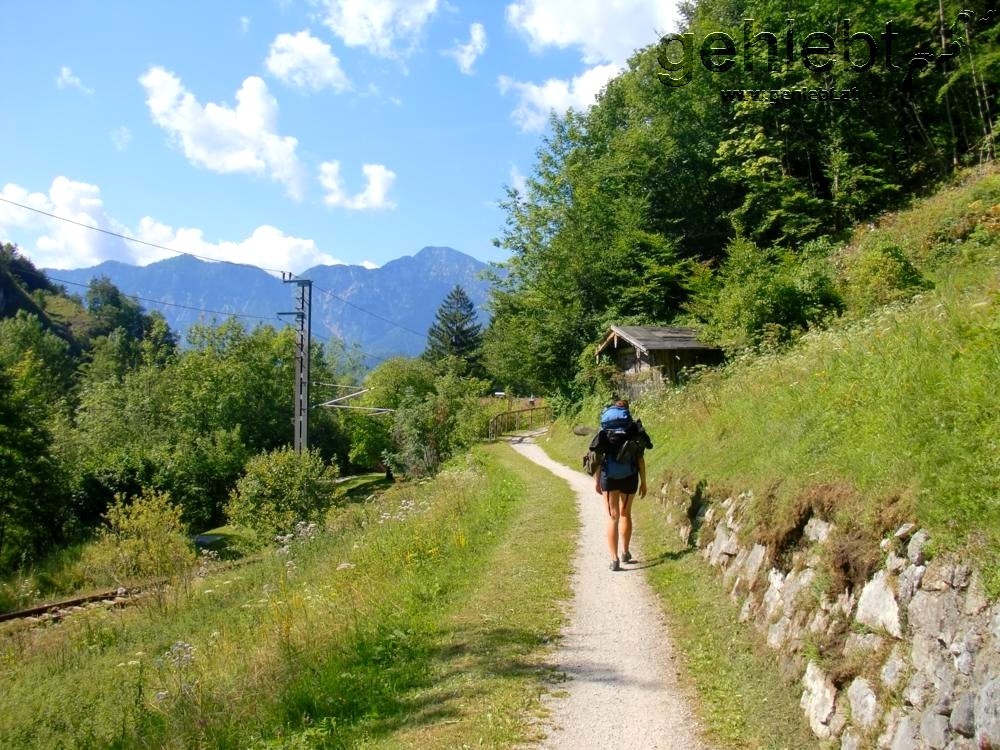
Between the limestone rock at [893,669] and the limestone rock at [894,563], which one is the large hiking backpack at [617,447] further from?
the limestone rock at [893,669]

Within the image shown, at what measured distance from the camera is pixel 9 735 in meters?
7.24

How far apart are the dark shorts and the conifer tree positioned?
70.2 metres

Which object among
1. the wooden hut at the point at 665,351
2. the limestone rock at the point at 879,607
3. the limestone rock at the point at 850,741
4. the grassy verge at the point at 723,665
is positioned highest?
the wooden hut at the point at 665,351

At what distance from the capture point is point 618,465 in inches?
327

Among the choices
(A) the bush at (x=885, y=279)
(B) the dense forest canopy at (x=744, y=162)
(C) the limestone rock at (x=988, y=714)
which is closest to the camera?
(C) the limestone rock at (x=988, y=714)

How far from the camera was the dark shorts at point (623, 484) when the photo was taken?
8.29 metres

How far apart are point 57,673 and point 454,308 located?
7175 centimetres

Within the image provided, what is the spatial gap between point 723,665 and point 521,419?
132 feet

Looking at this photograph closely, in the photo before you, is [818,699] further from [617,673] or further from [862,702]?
[617,673]

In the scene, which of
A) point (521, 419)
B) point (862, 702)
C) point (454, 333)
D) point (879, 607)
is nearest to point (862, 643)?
point (879, 607)

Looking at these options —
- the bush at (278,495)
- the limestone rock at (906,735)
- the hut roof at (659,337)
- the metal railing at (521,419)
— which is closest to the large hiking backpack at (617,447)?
the limestone rock at (906,735)

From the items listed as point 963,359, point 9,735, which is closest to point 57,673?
point 9,735

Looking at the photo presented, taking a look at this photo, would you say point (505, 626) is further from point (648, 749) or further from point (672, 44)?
point (672, 44)

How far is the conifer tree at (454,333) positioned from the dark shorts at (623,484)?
7025 centimetres
